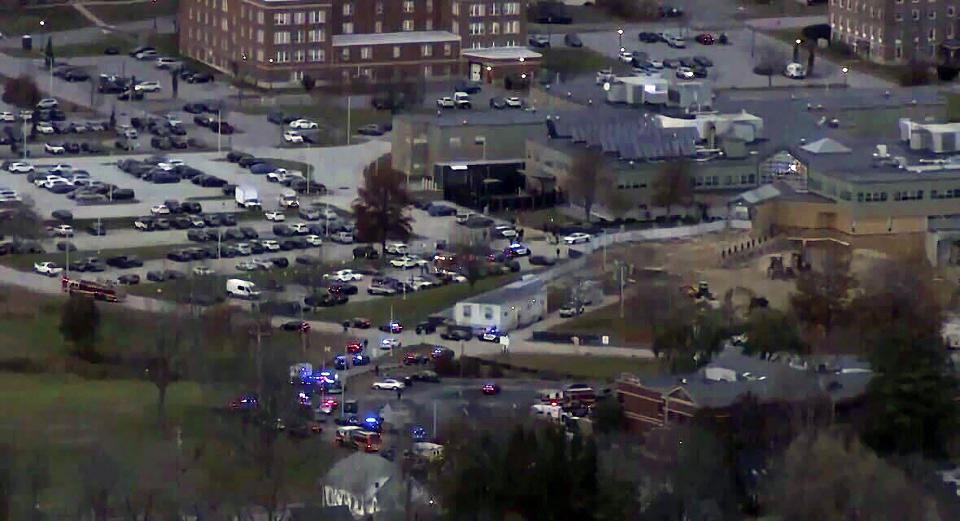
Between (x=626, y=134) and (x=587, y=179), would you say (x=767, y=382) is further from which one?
(x=626, y=134)

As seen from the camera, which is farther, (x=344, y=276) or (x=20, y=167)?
(x=20, y=167)

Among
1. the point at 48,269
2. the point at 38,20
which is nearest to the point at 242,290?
the point at 48,269

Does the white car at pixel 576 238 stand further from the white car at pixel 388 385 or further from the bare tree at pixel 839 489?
the bare tree at pixel 839 489

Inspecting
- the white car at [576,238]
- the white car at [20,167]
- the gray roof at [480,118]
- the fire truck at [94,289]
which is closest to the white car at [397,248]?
the white car at [576,238]

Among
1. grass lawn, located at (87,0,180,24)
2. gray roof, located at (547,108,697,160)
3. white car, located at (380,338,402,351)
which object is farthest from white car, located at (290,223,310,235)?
grass lawn, located at (87,0,180,24)

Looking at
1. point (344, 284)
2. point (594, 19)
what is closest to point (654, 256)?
point (344, 284)

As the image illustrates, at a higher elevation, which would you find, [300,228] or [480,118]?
[480,118]
